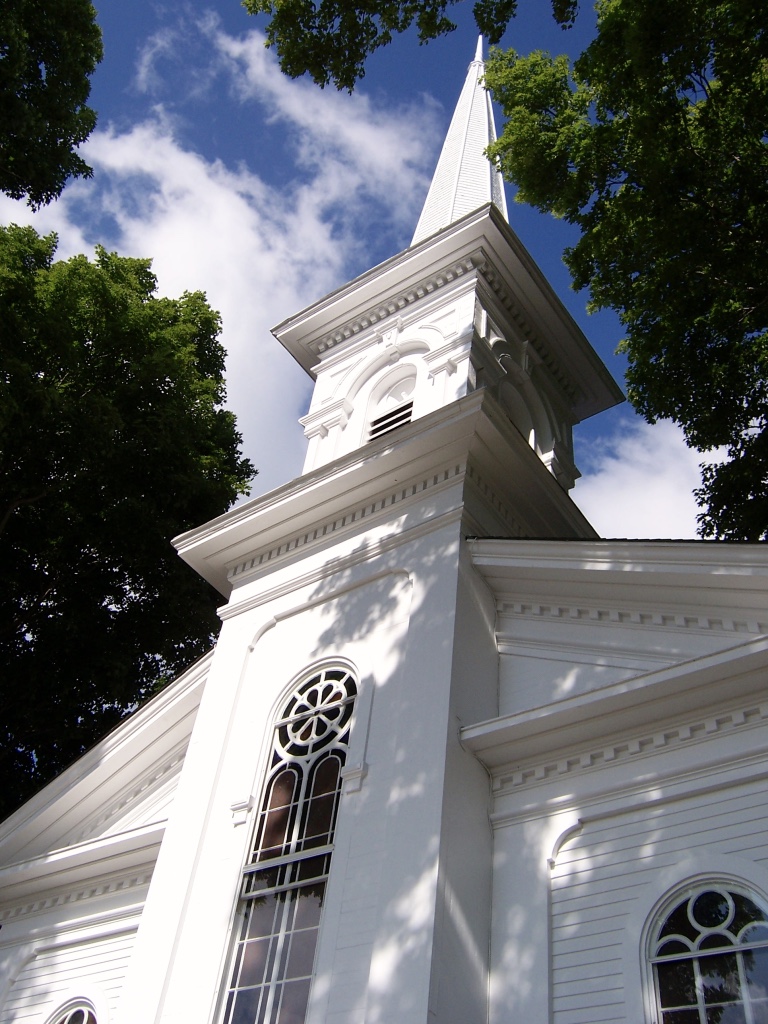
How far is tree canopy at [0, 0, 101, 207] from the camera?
41.7 ft

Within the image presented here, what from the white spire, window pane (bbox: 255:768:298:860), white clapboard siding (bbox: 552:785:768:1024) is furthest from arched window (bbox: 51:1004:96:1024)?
the white spire

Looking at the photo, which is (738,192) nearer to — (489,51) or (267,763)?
(489,51)

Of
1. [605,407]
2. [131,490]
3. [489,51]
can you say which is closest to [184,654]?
[131,490]

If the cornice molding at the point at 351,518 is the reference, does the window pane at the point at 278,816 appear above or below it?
below

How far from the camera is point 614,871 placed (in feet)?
26.7

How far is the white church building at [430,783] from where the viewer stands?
7801 millimetres

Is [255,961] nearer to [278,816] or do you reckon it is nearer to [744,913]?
[278,816]

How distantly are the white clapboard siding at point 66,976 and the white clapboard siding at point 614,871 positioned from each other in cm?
526

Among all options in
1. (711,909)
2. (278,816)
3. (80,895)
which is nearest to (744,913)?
(711,909)

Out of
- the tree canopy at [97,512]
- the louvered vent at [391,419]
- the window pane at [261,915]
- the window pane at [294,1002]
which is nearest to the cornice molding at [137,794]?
the window pane at [261,915]

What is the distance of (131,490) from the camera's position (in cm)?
1742

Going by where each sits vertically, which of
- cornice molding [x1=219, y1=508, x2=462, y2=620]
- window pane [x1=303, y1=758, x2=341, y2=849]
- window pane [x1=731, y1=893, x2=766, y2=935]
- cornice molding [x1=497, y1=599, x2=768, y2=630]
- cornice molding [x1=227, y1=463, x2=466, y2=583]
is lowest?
window pane [x1=731, y1=893, x2=766, y2=935]

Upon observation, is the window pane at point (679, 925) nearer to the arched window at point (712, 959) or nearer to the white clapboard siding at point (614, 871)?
the arched window at point (712, 959)

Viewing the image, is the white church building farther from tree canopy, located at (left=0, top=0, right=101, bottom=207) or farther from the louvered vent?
tree canopy, located at (left=0, top=0, right=101, bottom=207)
